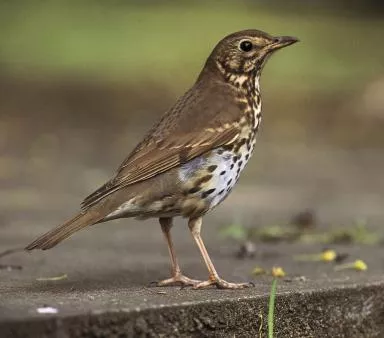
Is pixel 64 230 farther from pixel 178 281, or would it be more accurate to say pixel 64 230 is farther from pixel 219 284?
pixel 219 284

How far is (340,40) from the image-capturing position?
23.0 metres

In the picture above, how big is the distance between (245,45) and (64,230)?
1445mm

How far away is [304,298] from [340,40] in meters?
18.9

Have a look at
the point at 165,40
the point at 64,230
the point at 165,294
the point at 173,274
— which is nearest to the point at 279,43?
the point at 173,274

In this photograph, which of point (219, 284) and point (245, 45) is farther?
point (245, 45)

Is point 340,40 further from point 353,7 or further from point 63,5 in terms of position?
point 63,5

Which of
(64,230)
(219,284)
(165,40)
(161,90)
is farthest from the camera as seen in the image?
(165,40)

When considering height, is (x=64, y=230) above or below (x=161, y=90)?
below

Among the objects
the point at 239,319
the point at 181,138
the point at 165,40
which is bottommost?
the point at 239,319

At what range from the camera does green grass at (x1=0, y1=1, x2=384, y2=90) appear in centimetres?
1855

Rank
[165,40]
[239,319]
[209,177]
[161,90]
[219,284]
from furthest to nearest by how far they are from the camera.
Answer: [165,40] < [161,90] < [209,177] < [219,284] < [239,319]

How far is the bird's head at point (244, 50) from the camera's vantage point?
5.49 m

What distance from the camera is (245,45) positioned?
552cm

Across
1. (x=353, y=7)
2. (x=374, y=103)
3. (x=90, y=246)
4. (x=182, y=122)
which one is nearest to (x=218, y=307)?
(x=182, y=122)
